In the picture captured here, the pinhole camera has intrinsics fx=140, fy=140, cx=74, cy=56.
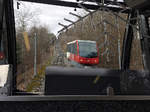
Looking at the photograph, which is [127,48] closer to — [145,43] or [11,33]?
[145,43]

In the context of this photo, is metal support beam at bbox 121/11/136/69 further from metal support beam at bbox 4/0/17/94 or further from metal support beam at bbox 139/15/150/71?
metal support beam at bbox 4/0/17/94

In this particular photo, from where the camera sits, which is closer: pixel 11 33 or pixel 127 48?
pixel 11 33

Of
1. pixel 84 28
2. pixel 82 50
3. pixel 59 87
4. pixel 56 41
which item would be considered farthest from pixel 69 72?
pixel 82 50

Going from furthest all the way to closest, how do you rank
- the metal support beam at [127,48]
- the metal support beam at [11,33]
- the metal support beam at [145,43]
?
the metal support beam at [127,48], the metal support beam at [145,43], the metal support beam at [11,33]

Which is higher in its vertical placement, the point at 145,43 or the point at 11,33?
the point at 11,33

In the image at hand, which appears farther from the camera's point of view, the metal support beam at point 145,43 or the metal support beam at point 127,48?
the metal support beam at point 127,48

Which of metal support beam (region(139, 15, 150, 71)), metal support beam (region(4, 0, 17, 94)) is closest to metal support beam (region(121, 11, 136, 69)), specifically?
metal support beam (region(139, 15, 150, 71))

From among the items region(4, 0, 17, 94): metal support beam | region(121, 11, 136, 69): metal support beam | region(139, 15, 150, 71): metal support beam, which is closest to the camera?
region(4, 0, 17, 94): metal support beam

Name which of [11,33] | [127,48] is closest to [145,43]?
[127,48]

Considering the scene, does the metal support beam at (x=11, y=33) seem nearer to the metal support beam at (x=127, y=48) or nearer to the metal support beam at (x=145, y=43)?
the metal support beam at (x=145, y=43)

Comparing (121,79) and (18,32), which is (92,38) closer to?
(18,32)

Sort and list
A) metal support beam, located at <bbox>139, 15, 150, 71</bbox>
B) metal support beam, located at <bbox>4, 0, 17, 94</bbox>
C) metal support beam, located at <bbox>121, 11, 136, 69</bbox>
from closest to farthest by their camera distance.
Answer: metal support beam, located at <bbox>4, 0, 17, 94</bbox>
metal support beam, located at <bbox>139, 15, 150, 71</bbox>
metal support beam, located at <bbox>121, 11, 136, 69</bbox>

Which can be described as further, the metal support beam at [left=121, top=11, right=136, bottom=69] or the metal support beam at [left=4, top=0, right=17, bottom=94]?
the metal support beam at [left=121, top=11, right=136, bottom=69]

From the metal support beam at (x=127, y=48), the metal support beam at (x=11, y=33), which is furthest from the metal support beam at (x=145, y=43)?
the metal support beam at (x=11, y=33)
